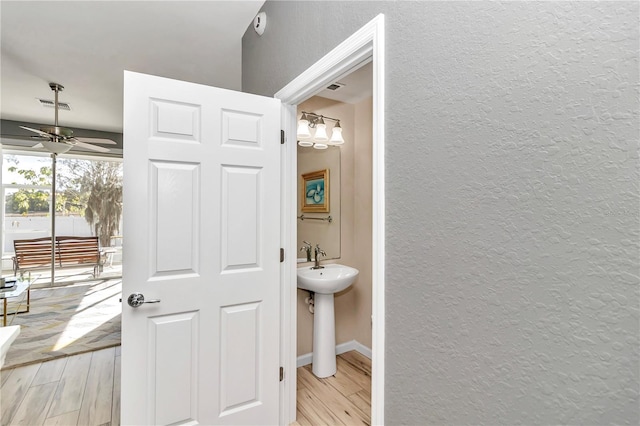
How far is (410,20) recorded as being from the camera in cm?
101

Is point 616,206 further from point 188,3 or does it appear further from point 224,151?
point 188,3

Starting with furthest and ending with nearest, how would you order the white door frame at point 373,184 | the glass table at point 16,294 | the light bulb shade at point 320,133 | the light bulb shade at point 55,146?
the light bulb shade at point 55,146 → the glass table at point 16,294 → the light bulb shade at point 320,133 → the white door frame at point 373,184

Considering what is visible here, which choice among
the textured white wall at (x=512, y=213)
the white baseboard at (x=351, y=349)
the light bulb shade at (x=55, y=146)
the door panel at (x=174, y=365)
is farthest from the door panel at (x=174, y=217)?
the light bulb shade at (x=55, y=146)

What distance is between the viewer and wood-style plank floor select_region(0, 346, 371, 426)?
2043mm

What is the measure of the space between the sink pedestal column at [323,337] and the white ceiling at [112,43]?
213 cm

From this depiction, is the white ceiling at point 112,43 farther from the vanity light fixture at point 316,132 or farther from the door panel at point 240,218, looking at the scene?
the door panel at point 240,218

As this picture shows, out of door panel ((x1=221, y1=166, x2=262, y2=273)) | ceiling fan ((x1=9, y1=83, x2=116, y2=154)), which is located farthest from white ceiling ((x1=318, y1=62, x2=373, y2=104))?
ceiling fan ((x1=9, y1=83, x2=116, y2=154))

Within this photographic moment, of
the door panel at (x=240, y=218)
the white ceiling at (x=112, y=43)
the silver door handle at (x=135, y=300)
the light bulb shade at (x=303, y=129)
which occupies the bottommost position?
the silver door handle at (x=135, y=300)

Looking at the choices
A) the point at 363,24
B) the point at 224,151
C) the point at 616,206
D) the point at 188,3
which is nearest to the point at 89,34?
the point at 188,3

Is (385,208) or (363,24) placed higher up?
(363,24)

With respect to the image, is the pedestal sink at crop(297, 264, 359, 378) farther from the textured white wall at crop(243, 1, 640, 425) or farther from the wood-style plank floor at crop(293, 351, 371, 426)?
the textured white wall at crop(243, 1, 640, 425)

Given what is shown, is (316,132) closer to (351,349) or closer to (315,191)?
(315,191)

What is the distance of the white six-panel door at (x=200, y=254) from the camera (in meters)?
1.50

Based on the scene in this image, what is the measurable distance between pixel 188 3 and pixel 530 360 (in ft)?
8.04
